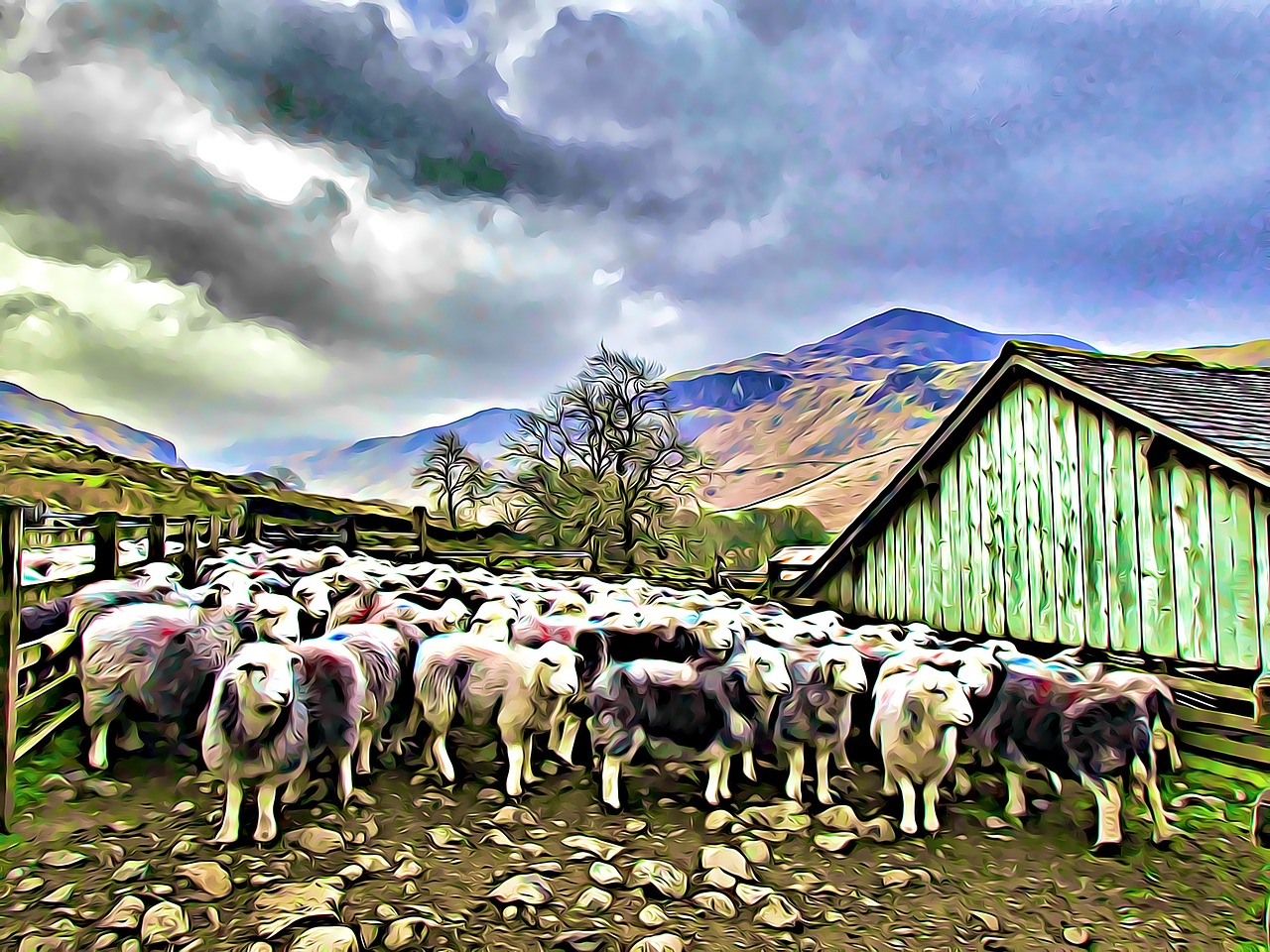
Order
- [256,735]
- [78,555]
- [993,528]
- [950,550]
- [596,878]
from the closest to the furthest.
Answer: [596,878]
[256,735]
[993,528]
[950,550]
[78,555]

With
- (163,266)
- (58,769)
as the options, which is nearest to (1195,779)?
(58,769)

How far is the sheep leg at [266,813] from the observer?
3704mm

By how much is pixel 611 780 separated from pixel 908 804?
1.73 m

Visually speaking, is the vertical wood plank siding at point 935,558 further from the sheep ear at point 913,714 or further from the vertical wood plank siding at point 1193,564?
the sheep ear at point 913,714

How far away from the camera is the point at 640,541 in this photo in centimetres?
2175

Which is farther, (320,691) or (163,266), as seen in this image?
(163,266)

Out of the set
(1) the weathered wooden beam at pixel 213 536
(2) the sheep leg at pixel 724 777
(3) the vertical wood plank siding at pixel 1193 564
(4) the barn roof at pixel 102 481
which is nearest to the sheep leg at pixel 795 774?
(2) the sheep leg at pixel 724 777

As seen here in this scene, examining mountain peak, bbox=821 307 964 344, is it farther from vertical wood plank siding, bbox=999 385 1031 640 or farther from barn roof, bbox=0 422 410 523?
vertical wood plank siding, bbox=999 385 1031 640

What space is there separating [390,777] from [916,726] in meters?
3.33

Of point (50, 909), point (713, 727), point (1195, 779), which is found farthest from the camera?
point (1195, 779)

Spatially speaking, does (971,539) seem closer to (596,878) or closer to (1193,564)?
(1193,564)

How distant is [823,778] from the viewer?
14.5 ft

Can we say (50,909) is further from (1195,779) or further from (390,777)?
(1195,779)

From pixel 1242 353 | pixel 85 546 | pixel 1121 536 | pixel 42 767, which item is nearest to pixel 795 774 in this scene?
pixel 1121 536
